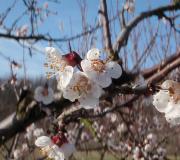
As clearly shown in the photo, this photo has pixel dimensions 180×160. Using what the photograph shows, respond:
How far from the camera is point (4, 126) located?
6.18 feet

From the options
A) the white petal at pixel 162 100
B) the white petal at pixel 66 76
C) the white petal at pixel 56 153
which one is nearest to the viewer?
the white petal at pixel 66 76

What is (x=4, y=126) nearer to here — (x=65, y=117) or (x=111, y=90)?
(x=65, y=117)

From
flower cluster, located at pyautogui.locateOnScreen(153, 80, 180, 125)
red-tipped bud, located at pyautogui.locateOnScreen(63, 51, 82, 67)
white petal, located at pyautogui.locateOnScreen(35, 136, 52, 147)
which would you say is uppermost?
red-tipped bud, located at pyautogui.locateOnScreen(63, 51, 82, 67)

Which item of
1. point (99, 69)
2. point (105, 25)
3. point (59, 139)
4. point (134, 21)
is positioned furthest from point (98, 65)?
point (134, 21)

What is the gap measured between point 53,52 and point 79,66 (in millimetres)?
136

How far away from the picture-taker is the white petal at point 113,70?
4.14ft

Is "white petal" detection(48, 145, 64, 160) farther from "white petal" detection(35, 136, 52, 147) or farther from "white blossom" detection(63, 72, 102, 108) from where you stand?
"white blossom" detection(63, 72, 102, 108)

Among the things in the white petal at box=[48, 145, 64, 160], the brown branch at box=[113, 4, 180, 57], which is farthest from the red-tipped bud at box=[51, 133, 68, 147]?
the brown branch at box=[113, 4, 180, 57]

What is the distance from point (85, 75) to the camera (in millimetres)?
1203

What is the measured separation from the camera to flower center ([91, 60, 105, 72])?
1219mm

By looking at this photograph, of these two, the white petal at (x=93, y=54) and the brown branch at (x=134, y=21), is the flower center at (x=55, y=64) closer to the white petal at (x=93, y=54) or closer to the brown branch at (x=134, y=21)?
the white petal at (x=93, y=54)

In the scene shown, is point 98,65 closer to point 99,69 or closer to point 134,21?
point 99,69

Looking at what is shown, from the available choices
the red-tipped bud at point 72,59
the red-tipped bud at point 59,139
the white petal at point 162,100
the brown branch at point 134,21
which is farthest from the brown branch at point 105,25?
the red-tipped bud at point 72,59

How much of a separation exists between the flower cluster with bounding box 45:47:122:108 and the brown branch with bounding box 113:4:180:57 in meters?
0.95
